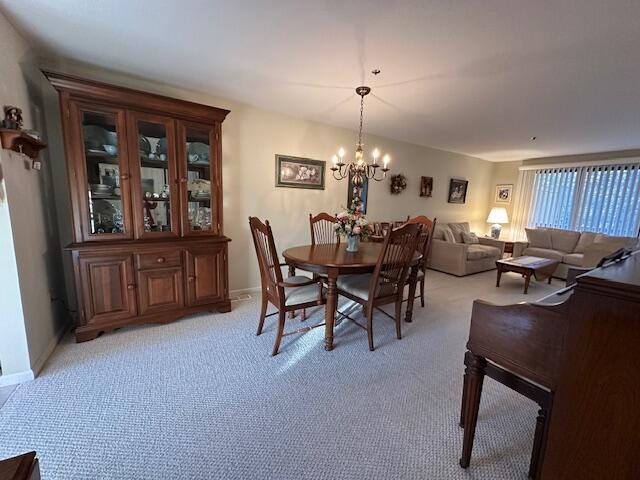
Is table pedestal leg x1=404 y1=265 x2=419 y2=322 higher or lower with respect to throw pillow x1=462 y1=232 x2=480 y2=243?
lower

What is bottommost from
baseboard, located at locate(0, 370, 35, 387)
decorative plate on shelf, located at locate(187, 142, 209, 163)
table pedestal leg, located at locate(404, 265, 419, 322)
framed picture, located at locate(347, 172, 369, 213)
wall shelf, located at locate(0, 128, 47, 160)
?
baseboard, located at locate(0, 370, 35, 387)

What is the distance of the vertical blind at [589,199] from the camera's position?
4777mm

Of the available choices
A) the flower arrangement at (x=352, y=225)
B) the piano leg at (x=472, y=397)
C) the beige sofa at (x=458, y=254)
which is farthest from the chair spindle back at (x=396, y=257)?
the beige sofa at (x=458, y=254)

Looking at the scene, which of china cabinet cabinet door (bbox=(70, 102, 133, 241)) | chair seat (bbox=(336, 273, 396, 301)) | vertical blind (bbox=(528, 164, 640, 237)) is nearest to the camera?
china cabinet cabinet door (bbox=(70, 102, 133, 241))

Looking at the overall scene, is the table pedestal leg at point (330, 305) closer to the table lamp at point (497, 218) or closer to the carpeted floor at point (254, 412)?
the carpeted floor at point (254, 412)

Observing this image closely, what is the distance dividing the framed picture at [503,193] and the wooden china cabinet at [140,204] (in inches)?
252

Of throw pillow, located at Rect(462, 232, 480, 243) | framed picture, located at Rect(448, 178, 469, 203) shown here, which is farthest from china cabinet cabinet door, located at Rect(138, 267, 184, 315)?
framed picture, located at Rect(448, 178, 469, 203)

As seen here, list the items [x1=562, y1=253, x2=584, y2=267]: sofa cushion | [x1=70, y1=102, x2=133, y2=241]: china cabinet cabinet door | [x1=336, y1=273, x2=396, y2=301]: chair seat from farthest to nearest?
[x1=562, y1=253, x2=584, y2=267]: sofa cushion
[x1=336, y1=273, x2=396, y2=301]: chair seat
[x1=70, y1=102, x2=133, y2=241]: china cabinet cabinet door

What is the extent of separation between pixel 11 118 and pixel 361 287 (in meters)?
2.65

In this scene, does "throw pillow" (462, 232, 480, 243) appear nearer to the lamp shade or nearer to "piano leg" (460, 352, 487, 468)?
the lamp shade

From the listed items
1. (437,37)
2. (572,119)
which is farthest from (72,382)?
(572,119)

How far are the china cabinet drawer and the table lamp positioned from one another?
21.0 feet

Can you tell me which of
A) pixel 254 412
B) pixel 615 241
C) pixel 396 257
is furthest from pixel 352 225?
pixel 615 241

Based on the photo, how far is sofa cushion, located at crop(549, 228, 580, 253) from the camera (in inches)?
194
